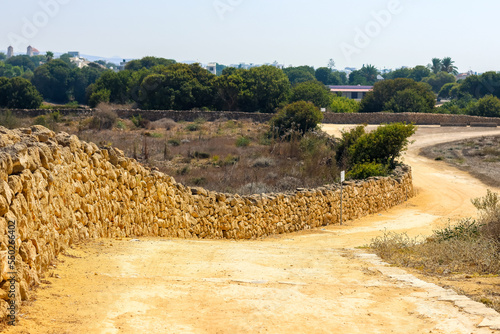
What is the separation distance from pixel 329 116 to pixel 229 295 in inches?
2081

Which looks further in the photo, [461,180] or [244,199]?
[461,180]

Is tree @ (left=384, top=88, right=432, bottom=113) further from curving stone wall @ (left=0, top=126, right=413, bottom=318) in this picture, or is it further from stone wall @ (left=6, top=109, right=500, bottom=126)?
curving stone wall @ (left=0, top=126, right=413, bottom=318)

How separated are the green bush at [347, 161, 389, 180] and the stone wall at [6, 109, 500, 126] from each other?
26544 mm

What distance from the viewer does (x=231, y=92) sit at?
201ft

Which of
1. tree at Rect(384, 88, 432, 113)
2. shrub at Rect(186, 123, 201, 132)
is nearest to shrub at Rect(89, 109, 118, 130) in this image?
shrub at Rect(186, 123, 201, 132)

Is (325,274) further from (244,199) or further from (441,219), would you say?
(441,219)

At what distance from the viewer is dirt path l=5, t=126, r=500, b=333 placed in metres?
6.04

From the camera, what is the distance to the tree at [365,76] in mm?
153875

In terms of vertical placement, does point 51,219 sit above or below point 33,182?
below

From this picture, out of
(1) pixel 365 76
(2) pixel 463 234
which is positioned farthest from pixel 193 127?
(1) pixel 365 76

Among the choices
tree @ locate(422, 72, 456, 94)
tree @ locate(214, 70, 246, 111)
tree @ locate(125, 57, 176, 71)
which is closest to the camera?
tree @ locate(214, 70, 246, 111)

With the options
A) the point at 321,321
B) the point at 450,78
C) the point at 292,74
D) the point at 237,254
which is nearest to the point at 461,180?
the point at 237,254

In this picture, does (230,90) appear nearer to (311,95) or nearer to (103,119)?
(311,95)

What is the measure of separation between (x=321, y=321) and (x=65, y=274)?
3065 mm
